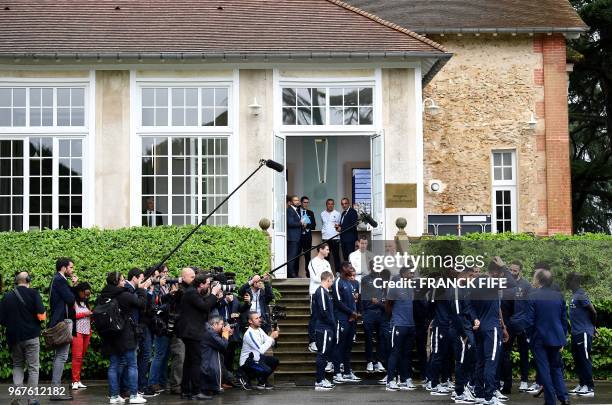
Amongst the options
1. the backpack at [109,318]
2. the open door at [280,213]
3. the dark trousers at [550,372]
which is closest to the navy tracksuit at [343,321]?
the backpack at [109,318]

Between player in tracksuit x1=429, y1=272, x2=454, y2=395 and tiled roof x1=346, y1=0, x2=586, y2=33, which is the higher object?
tiled roof x1=346, y1=0, x2=586, y2=33

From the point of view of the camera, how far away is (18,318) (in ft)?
52.1

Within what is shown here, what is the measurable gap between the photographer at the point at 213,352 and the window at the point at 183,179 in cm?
761

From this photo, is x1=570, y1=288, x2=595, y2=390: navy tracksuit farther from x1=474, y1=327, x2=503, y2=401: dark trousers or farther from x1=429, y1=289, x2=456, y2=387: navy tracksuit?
x1=474, y1=327, x2=503, y2=401: dark trousers

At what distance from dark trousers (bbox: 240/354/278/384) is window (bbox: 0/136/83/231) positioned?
25.7ft

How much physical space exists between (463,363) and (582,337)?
216 centimetres

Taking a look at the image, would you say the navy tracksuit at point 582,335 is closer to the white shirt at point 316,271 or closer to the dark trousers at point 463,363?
the dark trousers at point 463,363

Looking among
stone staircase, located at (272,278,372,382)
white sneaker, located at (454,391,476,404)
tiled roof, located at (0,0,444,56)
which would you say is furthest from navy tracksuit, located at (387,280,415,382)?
tiled roof, located at (0,0,444,56)

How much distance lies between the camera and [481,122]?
30.1m

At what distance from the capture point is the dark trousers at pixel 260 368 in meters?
18.1


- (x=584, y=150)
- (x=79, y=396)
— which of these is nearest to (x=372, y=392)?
(x=79, y=396)

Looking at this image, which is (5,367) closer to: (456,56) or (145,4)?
(145,4)

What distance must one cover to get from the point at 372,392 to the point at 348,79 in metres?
9.41

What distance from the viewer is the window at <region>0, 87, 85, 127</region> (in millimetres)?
24922
